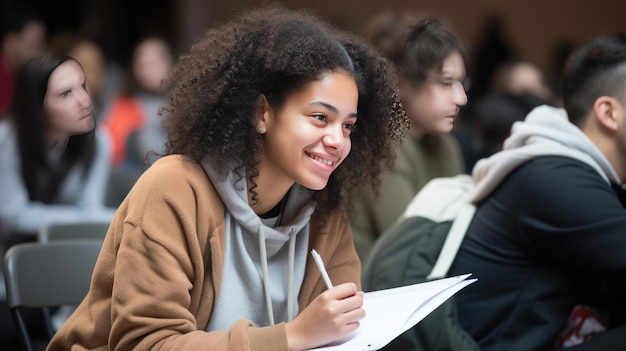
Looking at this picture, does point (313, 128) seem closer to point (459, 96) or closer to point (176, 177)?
point (176, 177)

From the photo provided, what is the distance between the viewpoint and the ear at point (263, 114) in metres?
1.50

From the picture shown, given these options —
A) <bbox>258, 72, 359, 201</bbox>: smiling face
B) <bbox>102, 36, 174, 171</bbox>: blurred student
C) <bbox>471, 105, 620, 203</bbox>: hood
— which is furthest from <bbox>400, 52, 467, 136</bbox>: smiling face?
<bbox>102, 36, 174, 171</bbox>: blurred student

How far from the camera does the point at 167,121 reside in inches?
61.3

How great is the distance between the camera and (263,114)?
1508 millimetres

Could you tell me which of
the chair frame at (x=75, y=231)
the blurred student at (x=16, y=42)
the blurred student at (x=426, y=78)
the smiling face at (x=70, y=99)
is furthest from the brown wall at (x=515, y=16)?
the smiling face at (x=70, y=99)

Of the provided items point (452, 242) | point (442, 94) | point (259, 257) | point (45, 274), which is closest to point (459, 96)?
point (442, 94)

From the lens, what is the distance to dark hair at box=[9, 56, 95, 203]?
5.76 ft

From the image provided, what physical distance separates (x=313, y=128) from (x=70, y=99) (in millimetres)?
517

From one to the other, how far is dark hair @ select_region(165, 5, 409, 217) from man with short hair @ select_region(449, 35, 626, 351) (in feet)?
1.63

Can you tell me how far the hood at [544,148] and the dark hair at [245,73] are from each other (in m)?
0.47

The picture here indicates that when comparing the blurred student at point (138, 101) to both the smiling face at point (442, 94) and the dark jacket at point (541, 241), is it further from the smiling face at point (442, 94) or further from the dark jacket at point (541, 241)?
the dark jacket at point (541, 241)

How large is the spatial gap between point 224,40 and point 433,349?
0.82 m

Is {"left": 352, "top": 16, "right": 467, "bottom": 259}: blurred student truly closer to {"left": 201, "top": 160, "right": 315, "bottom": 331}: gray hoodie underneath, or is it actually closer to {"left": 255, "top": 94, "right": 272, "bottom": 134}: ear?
{"left": 201, "top": 160, "right": 315, "bottom": 331}: gray hoodie underneath

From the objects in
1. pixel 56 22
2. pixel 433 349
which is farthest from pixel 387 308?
pixel 56 22
